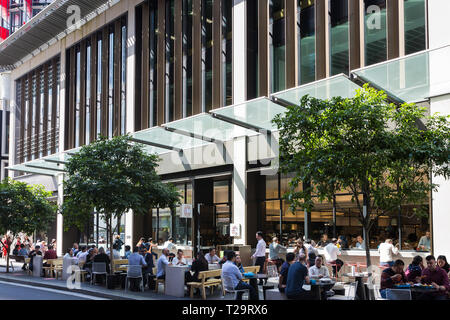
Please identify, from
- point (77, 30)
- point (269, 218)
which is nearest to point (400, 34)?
point (269, 218)

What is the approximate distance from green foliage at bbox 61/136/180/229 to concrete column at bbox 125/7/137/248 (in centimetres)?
1035

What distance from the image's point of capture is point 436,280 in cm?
1111

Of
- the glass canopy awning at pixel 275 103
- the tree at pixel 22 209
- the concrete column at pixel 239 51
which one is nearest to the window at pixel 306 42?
the glass canopy awning at pixel 275 103

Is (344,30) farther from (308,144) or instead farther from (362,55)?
(308,144)

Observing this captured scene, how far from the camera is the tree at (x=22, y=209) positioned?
23.4 meters

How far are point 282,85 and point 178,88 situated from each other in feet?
22.4

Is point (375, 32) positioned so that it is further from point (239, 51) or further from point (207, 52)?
point (207, 52)

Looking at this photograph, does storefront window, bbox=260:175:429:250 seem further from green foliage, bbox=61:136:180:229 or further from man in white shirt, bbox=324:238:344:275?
green foliage, bbox=61:136:180:229

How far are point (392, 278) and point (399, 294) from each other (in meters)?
0.69

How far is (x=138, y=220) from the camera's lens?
95.3ft

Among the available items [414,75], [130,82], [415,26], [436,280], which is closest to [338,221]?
[414,75]

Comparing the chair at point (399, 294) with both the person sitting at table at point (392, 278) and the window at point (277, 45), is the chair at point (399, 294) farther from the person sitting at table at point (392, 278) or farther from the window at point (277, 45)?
the window at point (277, 45)

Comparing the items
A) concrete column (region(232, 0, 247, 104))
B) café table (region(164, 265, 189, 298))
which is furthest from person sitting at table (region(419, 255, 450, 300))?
concrete column (region(232, 0, 247, 104))

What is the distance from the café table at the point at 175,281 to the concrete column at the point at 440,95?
313 inches
